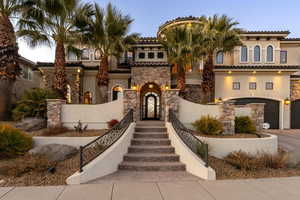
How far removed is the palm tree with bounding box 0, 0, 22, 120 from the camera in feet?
29.9

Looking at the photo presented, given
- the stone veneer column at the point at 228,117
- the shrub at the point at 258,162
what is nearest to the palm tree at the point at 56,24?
the stone veneer column at the point at 228,117

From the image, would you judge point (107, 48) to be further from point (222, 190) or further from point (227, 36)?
point (222, 190)

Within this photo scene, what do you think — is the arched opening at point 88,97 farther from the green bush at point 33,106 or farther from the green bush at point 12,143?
the green bush at point 12,143

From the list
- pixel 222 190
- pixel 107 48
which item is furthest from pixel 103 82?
pixel 222 190

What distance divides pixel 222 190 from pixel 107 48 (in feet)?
32.9

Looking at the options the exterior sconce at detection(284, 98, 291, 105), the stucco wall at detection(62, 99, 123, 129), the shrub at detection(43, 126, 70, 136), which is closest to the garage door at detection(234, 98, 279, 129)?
the exterior sconce at detection(284, 98, 291, 105)

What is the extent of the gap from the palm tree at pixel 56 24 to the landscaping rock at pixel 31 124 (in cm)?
196

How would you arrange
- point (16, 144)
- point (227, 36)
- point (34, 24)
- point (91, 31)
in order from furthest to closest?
point (227, 36)
point (91, 31)
point (34, 24)
point (16, 144)

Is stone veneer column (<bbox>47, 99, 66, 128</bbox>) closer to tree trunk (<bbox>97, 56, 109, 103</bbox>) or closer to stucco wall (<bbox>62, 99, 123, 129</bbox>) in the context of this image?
stucco wall (<bbox>62, 99, 123, 129</bbox>)

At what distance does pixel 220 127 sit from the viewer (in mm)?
8320

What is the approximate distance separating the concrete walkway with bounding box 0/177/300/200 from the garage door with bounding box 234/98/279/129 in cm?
1119

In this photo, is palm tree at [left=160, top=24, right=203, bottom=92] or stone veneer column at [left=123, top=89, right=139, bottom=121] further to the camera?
palm tree at [left=160, top=24, right=203, bottom=92]

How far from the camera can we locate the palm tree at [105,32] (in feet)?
35.0

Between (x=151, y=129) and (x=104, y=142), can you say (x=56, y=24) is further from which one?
(x=151, y=129)
